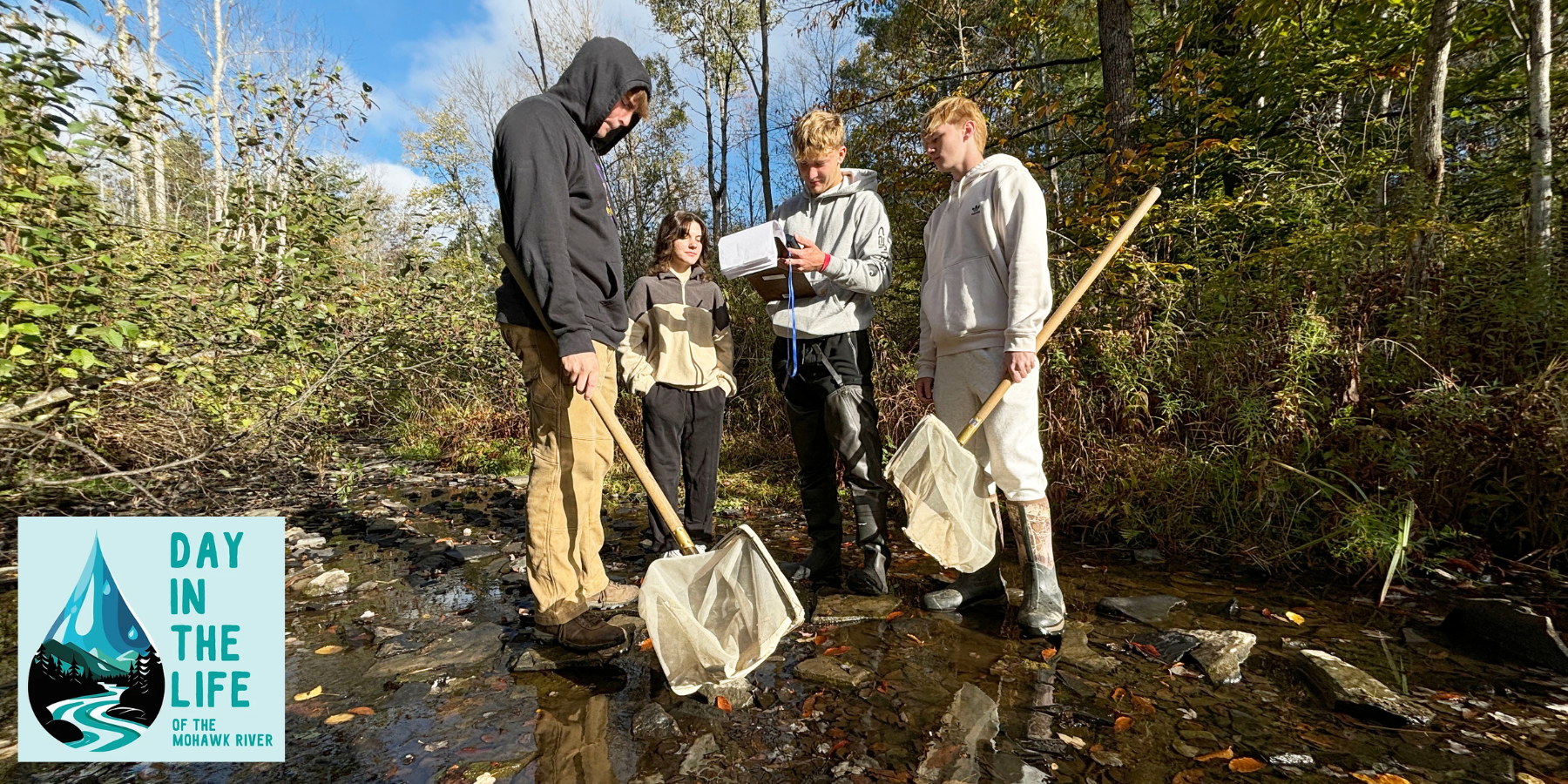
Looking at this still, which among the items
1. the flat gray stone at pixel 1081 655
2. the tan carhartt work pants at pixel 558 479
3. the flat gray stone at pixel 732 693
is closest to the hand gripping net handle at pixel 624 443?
the tan carhartt work pants at pixel 558 479

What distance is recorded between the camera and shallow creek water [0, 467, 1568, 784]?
194cm

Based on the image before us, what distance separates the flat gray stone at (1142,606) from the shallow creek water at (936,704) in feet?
0.16

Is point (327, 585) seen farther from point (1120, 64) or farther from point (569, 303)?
point (1120, 64)

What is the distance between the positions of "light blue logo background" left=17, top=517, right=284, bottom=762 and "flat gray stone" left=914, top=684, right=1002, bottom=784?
6.54ft

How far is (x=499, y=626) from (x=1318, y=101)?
435 inches

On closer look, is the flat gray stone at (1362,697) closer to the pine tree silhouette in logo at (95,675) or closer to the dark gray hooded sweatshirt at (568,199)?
the dark gray hooded sweatshirt at (568,199)

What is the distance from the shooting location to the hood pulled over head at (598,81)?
8.60ft

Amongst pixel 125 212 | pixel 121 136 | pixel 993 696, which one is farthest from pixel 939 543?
pixel 125 212

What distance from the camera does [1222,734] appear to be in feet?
6.85

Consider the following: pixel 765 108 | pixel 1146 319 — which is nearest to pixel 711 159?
pixel 765 108

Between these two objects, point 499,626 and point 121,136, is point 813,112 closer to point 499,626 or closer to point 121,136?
point 499,626

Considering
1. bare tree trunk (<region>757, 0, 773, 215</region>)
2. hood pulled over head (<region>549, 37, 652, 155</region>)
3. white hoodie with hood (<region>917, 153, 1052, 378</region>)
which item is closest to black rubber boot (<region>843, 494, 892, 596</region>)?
white hoodie with hood (<region>917, 153, 1052, 378</region>)

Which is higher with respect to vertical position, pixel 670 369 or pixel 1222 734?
pixel 670 369

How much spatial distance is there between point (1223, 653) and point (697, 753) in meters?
2.04
